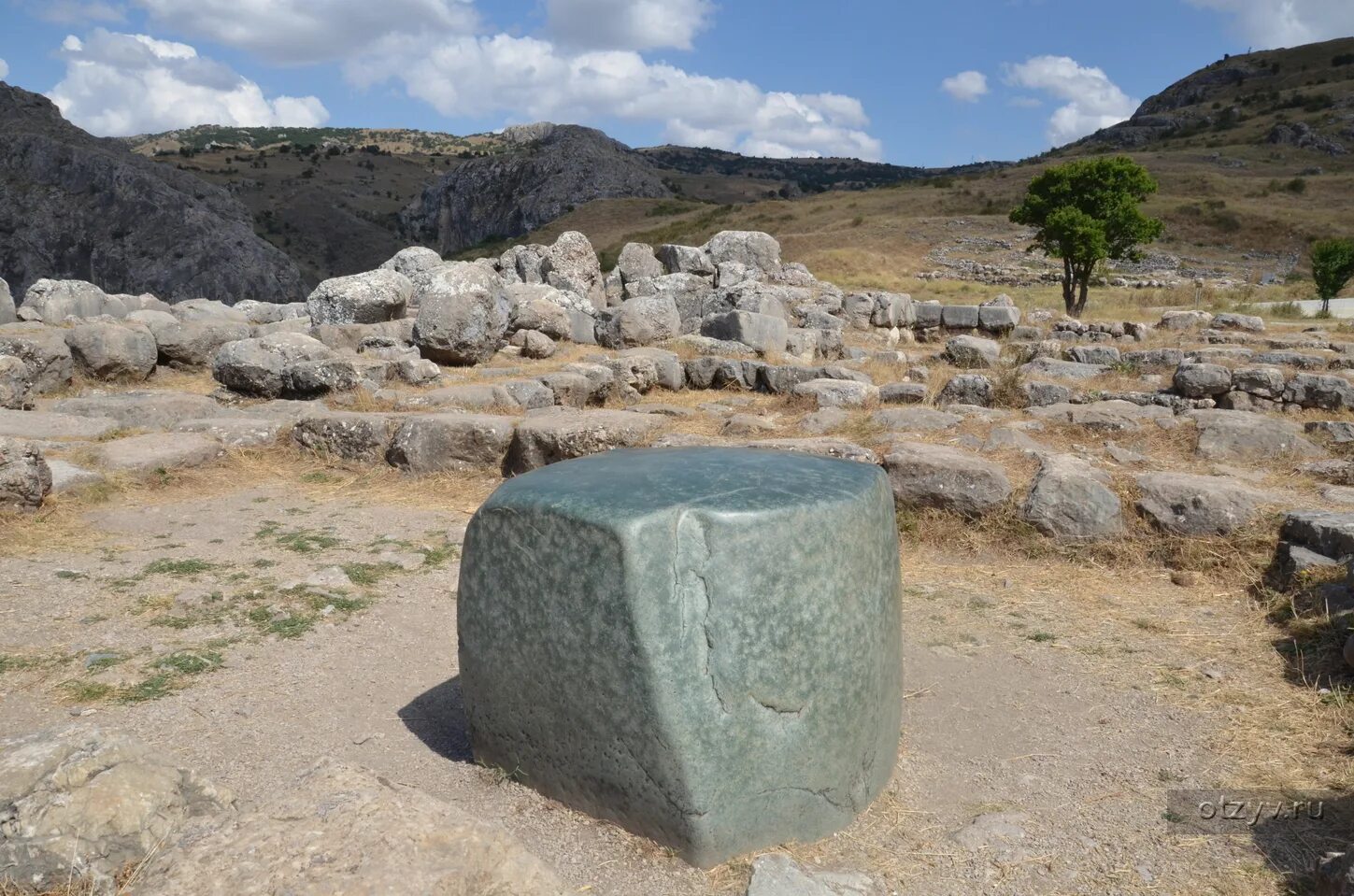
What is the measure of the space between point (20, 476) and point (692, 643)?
5.53 metres

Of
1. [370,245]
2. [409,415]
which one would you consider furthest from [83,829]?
[370,245]

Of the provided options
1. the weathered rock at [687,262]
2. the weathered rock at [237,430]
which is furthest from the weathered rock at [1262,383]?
the weathered rock at [687,262]

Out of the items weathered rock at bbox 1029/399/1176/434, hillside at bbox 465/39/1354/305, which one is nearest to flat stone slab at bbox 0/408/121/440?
weathered rock at bbox 1029/399/1176/434

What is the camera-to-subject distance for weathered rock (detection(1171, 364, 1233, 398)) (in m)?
11.1

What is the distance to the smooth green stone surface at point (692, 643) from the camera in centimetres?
271

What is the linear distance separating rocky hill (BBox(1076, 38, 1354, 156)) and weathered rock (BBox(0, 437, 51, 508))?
61.7 meters

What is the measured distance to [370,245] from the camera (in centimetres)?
6319

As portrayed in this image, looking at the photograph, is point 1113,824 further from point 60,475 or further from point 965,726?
point 60,475

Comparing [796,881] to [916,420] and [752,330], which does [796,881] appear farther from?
[752,330]

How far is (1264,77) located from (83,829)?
3629 inches

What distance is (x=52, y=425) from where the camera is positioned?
26.7 feet

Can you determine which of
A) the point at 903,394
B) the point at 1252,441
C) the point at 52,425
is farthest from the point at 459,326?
the point at 1252,441

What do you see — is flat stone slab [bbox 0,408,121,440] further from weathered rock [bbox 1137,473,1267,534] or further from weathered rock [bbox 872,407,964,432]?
weathered rock [bbox 1137,473,1267,534]

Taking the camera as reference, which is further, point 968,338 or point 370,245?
point 370,245
